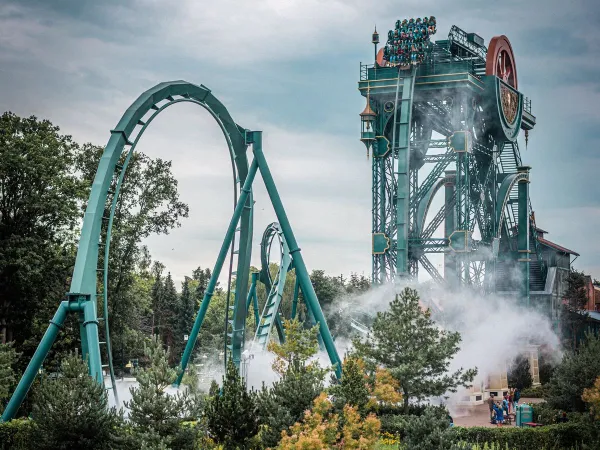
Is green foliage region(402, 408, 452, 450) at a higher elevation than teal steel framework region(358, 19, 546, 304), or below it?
below

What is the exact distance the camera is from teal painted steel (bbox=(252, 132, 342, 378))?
32156mm

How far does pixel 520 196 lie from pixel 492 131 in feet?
19.3

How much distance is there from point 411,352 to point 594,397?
6130 millimetres

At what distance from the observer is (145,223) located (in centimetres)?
5028

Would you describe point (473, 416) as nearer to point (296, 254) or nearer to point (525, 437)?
point (525, 437)

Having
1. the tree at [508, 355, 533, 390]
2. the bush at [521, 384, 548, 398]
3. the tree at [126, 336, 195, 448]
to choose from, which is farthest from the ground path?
the tree at [126, 336, 195, 448]

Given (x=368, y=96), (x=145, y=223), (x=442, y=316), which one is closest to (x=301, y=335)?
(x=145, y=223)

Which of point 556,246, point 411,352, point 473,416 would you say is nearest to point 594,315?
point 556,246

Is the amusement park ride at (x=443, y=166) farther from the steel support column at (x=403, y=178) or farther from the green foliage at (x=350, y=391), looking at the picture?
the green foliage at (x=350, y=391)

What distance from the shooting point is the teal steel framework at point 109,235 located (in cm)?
2528

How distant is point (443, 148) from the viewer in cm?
5944

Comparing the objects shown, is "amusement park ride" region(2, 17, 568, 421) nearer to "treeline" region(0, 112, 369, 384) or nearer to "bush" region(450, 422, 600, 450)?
"treeline" region(0, 112, 369, 384)

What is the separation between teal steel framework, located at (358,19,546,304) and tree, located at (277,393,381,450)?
32466mm

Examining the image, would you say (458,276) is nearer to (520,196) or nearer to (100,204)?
(520,196)
